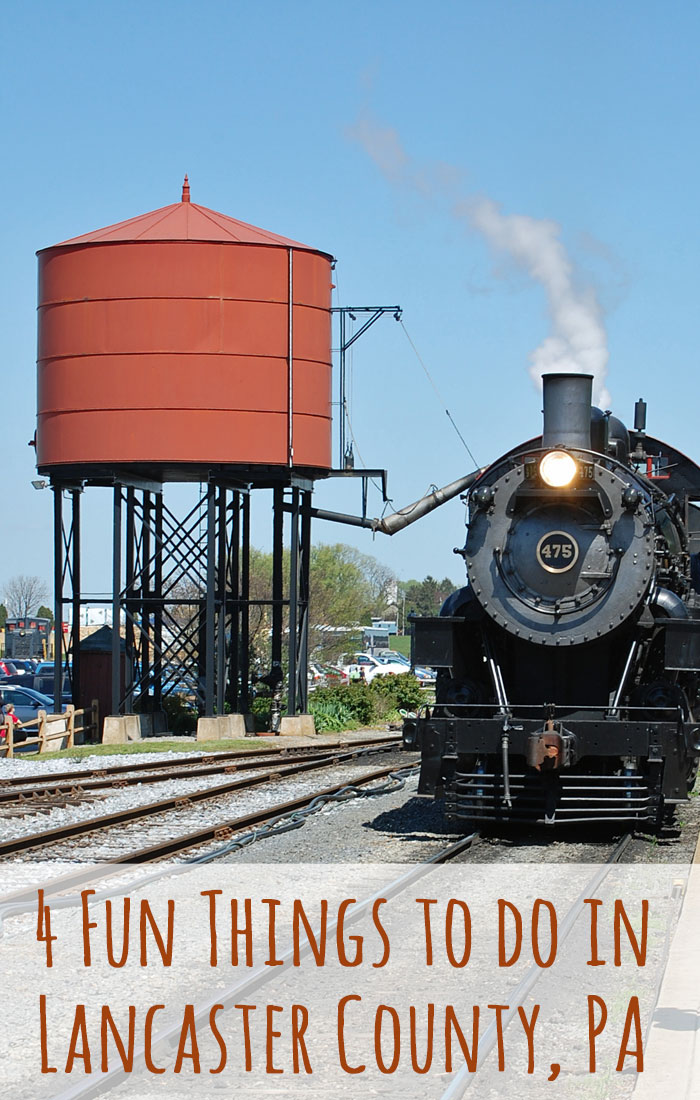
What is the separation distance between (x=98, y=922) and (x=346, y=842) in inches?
151

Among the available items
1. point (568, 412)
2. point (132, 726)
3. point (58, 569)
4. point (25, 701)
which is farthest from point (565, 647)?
point (25, 701)

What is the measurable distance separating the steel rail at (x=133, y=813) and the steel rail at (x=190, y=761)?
2110 mm

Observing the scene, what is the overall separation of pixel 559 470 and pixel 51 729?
18.8 meters

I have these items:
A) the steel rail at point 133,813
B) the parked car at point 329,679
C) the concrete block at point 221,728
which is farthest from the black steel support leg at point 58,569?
the parked car at point 329,679

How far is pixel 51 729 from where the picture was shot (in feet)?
96.4

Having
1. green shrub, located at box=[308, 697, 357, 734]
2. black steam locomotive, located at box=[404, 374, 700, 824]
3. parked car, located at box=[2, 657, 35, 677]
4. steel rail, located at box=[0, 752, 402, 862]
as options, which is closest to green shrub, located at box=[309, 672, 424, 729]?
green shrub, located at box=[308, 697, 357, 734]

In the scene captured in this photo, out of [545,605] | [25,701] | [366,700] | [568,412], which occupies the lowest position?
[25,701]

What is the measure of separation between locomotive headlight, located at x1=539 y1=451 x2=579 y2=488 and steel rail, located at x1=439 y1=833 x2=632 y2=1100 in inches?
128

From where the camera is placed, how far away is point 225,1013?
6.99 meters

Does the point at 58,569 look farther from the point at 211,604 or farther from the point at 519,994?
the point at 519,994

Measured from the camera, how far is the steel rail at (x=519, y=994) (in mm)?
5992

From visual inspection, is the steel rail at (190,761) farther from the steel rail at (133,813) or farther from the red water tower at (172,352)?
the red water tower at (172,352)

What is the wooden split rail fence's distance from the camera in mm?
26263

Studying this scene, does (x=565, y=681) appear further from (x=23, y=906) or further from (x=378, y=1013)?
(x=378, y=1013)
